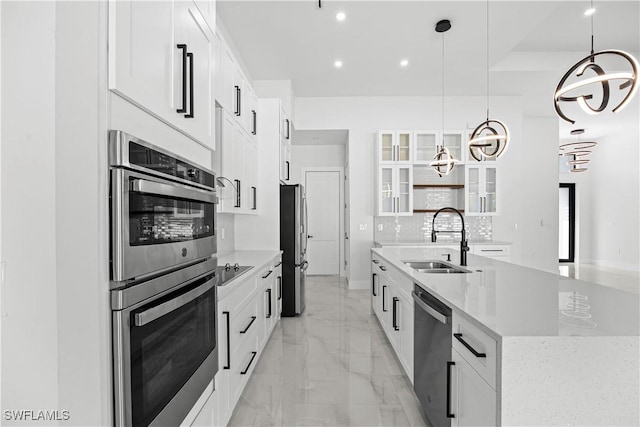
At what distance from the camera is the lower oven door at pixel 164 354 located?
33.4 inches

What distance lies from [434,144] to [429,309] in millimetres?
4512

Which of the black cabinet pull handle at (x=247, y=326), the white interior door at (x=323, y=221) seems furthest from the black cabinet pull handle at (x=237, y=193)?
the white interior door at (x=323, y=221)

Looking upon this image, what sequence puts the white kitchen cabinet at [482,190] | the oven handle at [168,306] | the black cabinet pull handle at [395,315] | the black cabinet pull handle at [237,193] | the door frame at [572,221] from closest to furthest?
the oven handle at [168,306] < the black cabinet pull handle at [395,315] < the black cabinet pull handle at [237,193] < the white kitchen cabinet at [482,190] < the door frame at [572,221]

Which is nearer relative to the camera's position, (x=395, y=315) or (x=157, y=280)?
(x=157, y=280)

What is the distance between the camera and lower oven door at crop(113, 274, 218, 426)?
0.85 meters

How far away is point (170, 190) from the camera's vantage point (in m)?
1.02

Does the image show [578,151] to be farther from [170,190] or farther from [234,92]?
[170,190]

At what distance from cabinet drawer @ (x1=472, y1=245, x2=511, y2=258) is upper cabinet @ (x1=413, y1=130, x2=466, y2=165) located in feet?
4.69

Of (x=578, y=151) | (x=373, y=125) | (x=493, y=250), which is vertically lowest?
(x=493, y=250)

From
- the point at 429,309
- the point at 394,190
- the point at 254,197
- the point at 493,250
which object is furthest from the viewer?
the point at 394,190


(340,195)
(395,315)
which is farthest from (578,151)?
(395,315)

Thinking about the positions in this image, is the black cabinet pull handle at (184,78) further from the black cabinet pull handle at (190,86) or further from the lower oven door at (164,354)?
the lower oven door at (164,354)

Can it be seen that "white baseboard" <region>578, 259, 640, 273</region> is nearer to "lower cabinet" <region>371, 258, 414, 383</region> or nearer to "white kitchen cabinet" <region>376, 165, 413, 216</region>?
"white kitchen cabinet" <region>376, 165, 413, 216</region>

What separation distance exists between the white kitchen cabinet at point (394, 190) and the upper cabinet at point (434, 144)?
29 cm
